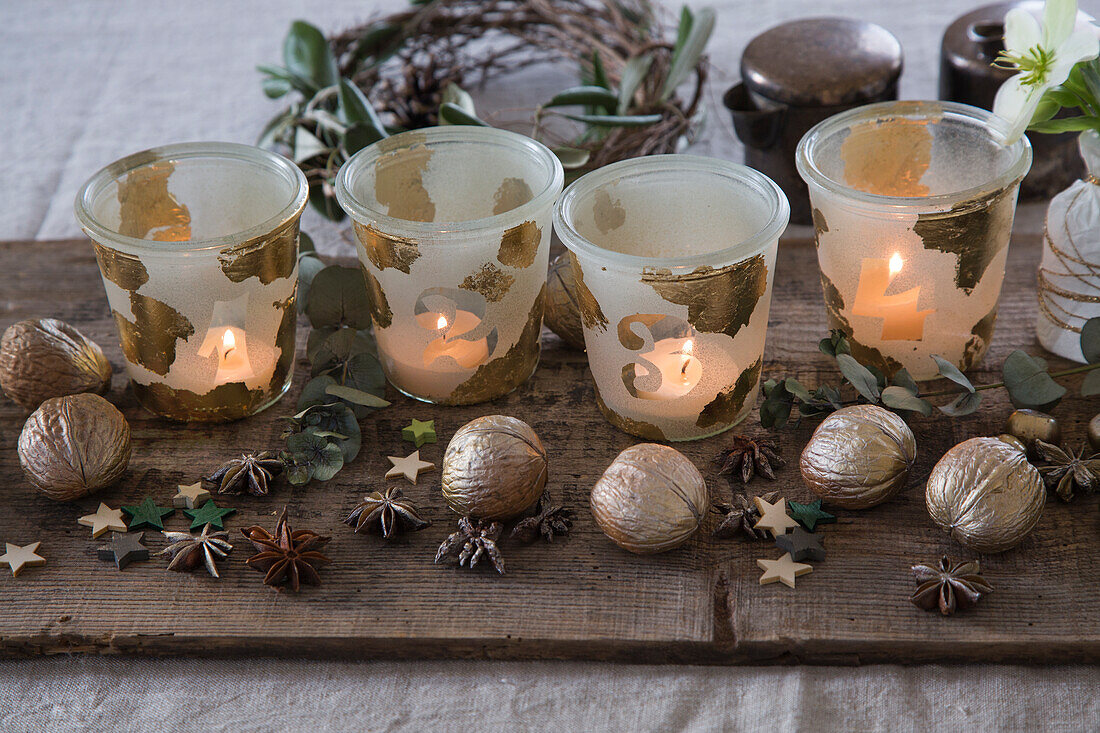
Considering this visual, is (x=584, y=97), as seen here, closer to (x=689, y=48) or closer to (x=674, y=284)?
(x=689, y=48)

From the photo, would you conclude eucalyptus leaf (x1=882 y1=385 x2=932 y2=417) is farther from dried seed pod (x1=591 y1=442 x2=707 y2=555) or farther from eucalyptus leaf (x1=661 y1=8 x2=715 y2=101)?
eucalyptus leaf (x1=661 y1=8 x2=715 y2=101)

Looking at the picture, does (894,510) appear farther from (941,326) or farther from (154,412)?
(154,412)

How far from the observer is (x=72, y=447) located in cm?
73

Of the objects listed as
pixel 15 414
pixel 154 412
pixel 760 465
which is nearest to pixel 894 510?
pixel 760 465

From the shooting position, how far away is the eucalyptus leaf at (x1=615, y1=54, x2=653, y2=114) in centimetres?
113

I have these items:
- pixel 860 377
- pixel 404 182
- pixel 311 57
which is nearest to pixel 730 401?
pixel 860 377

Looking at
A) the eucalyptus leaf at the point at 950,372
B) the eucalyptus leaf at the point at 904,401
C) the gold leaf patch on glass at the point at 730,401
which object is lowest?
the gold leaf patch on glass at the point at 730,401

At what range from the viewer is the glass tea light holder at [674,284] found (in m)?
0.71

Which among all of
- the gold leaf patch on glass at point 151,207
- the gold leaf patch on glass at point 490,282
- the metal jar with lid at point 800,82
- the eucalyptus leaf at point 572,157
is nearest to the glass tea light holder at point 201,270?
the gold leaf patch on glass at point 151,207

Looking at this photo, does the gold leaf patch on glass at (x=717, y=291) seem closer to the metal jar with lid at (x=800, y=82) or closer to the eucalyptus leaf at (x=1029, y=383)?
the eucalyptus leaf at (x=1029, y=383)

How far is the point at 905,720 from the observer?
622 mm

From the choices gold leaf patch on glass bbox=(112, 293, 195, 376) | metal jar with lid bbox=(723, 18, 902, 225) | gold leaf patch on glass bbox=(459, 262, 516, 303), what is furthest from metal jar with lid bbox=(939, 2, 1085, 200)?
gold leaf patch on glass bbox=(112, 293, 195, 376)

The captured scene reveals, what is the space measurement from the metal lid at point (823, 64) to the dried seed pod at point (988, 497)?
1.54ft

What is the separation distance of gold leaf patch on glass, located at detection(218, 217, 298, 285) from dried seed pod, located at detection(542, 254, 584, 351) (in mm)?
209
